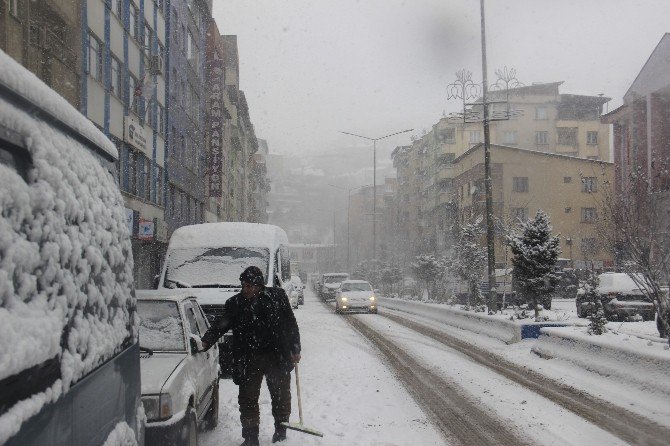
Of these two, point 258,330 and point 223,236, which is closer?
point 258,330

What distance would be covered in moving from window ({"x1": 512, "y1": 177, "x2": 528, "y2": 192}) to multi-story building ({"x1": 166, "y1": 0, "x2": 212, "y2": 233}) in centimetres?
2682

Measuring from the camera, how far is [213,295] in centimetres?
1132

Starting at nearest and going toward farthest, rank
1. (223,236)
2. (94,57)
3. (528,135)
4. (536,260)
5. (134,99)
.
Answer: (223,236) → (536,260) → (94,57) → (134,99) → (528,135)

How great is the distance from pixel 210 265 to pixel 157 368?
7772 mm

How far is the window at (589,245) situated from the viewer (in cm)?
4904

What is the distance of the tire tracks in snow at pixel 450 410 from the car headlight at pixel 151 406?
3.07 metres

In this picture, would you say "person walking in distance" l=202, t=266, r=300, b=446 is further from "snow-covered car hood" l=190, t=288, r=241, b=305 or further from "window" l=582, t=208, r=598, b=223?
"window" l=582, t=208, r=598, b=223

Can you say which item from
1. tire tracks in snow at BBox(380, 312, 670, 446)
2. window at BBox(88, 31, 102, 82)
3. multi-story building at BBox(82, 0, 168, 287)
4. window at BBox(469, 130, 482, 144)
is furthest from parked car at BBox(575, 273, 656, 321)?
window at BBox(469, 130, 482, 144)

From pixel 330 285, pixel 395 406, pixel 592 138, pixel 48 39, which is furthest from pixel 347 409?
pixel 592 138

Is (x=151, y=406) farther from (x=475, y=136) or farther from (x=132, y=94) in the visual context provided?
(x=475, y=136)

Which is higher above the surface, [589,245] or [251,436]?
[589,245]

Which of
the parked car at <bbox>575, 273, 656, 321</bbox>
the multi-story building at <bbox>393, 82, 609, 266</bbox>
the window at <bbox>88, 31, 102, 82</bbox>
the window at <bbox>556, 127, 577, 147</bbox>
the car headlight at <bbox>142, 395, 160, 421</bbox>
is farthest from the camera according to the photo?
the window at <bbox>556, 127, 577, 147</bbox>

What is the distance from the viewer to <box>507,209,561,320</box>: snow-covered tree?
17922mm

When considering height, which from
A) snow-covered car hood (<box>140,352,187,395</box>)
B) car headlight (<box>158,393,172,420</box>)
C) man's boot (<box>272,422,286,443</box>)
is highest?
snow-covered car hood (<box>140,352,187,395</box>)
